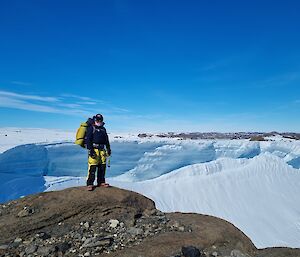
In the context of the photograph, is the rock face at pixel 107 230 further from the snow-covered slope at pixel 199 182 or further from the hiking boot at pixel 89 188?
the snow-covered slope at pixel 199 182

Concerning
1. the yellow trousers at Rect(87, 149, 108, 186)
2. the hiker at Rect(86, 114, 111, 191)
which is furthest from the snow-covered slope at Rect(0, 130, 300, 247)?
the hiker at Rect(86, 114, 111, 191)

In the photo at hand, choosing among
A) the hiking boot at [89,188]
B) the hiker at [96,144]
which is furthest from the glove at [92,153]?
the hiking boot at [89,188]

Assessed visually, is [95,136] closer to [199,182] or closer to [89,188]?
[89,188]

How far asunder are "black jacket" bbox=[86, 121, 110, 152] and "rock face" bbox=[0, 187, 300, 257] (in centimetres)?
78

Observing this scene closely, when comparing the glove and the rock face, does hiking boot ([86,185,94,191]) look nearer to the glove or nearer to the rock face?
the rock face

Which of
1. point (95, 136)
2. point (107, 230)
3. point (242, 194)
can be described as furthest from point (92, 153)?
point (242, 194)

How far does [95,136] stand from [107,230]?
1628mm

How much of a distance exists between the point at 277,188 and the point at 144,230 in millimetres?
11274

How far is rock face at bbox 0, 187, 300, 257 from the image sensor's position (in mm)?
3262

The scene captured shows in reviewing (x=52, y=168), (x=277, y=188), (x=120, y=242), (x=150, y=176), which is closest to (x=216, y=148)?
(x=150, y=176)

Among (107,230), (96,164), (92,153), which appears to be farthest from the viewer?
(96,164)

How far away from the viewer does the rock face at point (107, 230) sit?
3.26 metres

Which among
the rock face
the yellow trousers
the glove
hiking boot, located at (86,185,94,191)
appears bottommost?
the rock face

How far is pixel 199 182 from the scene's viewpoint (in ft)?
40.5
